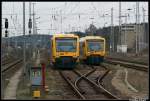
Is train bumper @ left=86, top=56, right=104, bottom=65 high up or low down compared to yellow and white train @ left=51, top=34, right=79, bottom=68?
down

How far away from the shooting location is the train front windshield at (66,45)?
37094 mm

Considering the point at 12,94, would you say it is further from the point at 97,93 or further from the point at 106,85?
the point at 106,85

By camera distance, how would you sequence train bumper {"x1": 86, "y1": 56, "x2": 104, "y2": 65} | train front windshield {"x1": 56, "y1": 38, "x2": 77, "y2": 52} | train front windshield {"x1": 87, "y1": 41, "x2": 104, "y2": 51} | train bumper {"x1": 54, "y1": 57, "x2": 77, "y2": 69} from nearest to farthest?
train bumper {"x1": 54, "y1": 57, "x2": 77, "y2": 69} → train front windshield {"x1": 56, "y1": 38, "x2": 77, "y2": 52} → train front windshield {"x1": 87, "y1": 41, "x2": 104, "y2": 51} → train bumper {"x1": 86, "y1": 56, "x2": 104, "y2": 65}

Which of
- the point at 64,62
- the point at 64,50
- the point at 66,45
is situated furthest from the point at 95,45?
the point at 64,62

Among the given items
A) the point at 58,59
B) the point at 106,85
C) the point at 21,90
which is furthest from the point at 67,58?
the point at 21,90

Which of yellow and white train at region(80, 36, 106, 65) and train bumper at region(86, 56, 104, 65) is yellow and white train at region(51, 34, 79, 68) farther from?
train bumper at region(86, 56, 104, 65)

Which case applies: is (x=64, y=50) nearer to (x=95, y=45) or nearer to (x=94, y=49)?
(x=94, y=49)

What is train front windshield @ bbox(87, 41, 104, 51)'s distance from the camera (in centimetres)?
4307

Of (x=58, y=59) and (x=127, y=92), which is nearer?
(x=127, y=92)

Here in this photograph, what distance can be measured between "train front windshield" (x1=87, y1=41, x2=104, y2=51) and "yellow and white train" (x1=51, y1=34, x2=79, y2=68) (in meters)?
5.93

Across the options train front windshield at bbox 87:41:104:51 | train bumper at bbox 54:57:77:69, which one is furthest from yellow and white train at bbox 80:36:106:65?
train bumper at bbox 54:57:77:69

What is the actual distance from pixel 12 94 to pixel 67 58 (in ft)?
59.6

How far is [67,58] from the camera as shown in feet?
121

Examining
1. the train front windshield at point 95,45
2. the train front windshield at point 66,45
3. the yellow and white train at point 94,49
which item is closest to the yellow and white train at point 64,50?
the train front windshield at point 66,45
